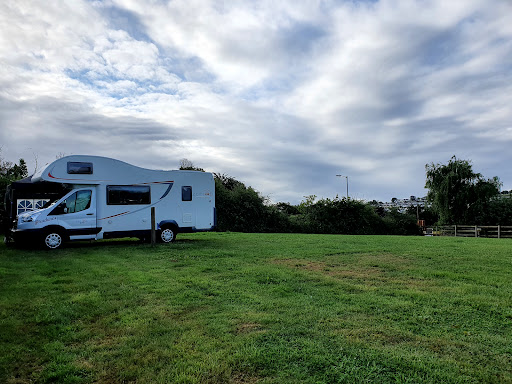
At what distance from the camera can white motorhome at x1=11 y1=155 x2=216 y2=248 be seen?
43.2 ft

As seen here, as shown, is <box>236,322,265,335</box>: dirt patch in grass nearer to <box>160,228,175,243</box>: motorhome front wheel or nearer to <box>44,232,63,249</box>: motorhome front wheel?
<box>160,228,175,243</box>: motorhome front wheel

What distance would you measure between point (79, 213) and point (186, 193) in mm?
Answer: 4048

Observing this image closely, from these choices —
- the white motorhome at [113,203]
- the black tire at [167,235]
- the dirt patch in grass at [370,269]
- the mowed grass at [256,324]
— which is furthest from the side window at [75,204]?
the dirt patch in grass at [370,269]

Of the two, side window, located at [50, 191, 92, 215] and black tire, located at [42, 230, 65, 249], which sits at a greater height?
side window, located at [50, 191, 92, 215]

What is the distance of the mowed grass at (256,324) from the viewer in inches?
137

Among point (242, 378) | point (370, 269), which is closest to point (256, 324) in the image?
point (242, 378)

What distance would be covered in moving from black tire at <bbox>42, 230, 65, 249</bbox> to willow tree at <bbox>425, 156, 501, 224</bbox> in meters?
41.7

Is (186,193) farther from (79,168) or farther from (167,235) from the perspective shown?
(79,168)

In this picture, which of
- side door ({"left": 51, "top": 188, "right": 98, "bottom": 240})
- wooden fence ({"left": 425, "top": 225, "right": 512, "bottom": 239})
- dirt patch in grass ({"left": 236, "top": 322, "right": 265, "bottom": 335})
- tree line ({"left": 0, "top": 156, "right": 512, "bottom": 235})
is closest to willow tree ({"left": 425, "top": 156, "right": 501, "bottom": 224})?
tree line ({"left": 0, "top": 156, "right": 512, "bottom": 235})

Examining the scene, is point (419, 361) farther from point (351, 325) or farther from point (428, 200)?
point (428, 200)

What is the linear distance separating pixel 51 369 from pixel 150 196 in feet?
37.6

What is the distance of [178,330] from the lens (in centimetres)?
455

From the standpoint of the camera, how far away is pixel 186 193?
15.4 meters

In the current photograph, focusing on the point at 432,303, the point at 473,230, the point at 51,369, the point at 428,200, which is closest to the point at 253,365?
the point at 51,369
